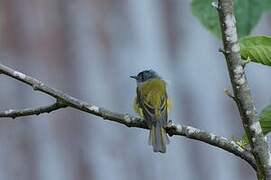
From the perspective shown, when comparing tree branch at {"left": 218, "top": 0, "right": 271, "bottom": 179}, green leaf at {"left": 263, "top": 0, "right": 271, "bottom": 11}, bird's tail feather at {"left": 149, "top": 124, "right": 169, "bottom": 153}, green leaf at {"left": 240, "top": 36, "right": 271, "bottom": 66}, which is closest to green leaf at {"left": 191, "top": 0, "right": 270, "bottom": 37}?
green leaf at {"left": 263, "top": 0, "right": 271, "bottom": 11}

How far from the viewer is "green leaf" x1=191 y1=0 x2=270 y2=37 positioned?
1945mm

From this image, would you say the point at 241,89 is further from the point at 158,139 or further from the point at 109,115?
the point at 158,139

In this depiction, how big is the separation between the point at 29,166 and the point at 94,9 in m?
0.85

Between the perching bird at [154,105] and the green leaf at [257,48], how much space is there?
0.61 m

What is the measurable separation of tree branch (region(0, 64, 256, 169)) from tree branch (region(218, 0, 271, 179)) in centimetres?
9

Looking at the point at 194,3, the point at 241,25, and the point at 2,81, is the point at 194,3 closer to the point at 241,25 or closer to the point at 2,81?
the point at 241,25

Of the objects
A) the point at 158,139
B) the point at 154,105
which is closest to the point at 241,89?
the point at 158,139

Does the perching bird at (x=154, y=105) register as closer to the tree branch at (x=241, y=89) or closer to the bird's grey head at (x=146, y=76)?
the bird's grey head at (x=146, y=76)

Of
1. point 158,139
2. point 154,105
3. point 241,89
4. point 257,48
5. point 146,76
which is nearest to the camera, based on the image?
point 241,89

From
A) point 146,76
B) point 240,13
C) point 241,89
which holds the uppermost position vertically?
point 146,76

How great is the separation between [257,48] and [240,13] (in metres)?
0.21

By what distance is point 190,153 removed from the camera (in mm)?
4637

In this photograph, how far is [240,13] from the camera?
1958mm

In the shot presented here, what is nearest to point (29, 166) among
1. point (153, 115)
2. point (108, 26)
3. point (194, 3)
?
point (108, 26)
